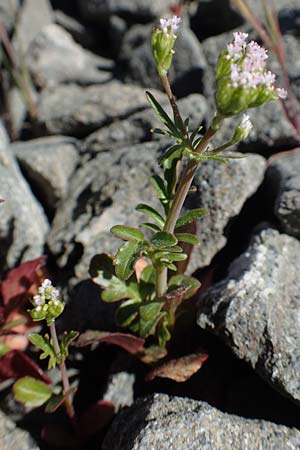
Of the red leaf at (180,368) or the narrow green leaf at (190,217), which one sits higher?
the narrow green leaf at (190,217)

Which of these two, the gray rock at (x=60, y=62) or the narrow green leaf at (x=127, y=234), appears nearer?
the narrow green leaf at (x=127, y=234)

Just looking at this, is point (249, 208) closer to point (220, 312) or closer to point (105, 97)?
point (220, 312)

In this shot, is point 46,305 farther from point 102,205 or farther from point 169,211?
point 102,205

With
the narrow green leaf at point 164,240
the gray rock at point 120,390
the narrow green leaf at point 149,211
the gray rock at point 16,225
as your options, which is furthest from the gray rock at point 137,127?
the gray rock at point 120,390

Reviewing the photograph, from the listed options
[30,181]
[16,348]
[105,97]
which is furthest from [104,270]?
[105,97]

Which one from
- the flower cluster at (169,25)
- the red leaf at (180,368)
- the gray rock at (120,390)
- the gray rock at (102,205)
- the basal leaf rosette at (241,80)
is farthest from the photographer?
the gray rock at (102,205)

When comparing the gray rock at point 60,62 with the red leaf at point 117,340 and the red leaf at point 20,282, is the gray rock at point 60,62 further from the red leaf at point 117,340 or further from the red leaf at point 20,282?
the red leaf at point 117,340

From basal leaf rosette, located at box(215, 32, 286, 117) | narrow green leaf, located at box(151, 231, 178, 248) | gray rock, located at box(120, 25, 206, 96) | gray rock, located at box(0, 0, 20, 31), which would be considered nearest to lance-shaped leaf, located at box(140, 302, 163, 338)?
narrow green leaf, located at box(151, 231, 178, 248)
